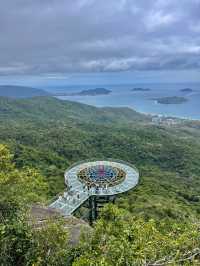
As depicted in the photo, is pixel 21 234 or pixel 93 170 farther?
pixel 93 170

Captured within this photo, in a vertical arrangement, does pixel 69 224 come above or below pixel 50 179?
above

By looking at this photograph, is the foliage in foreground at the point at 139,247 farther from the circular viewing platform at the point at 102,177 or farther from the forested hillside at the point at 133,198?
the circular viewing platform at the point at 102,177

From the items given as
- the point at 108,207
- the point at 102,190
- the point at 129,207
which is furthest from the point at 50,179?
the point at 108,207

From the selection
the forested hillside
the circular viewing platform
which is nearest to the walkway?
the circular viewing platform

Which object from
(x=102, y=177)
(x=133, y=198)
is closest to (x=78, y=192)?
(x=102, y=177)

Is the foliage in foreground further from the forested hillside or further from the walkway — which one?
the walkway

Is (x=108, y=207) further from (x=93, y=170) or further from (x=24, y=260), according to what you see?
(x=93, y=170)

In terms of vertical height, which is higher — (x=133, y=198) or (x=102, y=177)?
(x=102, y=177)

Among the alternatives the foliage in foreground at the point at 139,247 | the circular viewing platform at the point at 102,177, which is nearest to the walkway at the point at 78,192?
the circular viewing platform at the point at 102,177

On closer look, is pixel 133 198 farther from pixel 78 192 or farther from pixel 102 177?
pixel 78 192
